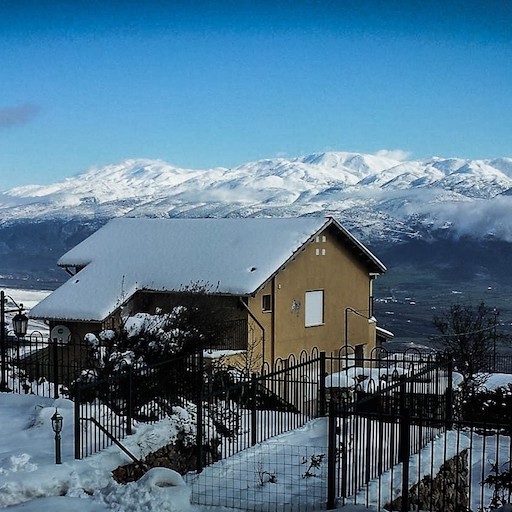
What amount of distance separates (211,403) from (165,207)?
139m

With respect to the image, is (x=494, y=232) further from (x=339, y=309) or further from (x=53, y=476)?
(x=53, y=476)

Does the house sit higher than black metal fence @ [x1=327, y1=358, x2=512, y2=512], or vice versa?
the house

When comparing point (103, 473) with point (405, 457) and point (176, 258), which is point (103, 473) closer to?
point (405, 457)

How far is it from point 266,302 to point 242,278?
1410 millimetres

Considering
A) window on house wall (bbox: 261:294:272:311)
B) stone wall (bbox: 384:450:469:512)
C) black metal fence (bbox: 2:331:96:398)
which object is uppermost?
window on house wall (bbox: 261:294:272:311)

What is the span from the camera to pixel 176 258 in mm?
27453

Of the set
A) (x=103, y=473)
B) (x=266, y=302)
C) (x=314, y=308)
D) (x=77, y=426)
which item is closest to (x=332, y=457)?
(x=103, y=473)

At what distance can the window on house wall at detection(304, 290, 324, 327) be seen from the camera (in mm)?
27906

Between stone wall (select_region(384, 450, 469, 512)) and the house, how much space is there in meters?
12.2

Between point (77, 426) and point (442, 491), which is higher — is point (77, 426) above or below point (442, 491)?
above

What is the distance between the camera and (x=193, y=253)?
27750 mm

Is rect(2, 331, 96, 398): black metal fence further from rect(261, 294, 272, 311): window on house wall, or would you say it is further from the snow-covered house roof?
rect(261, 294, 272, 311): window on house wall

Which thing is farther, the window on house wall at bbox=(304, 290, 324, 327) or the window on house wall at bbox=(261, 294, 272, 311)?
the window on house wall at bbox=(304, 290, 324, 327)

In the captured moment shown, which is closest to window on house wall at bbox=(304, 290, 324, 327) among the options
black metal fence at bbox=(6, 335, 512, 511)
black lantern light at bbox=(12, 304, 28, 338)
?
black metal fence at bbox=(6, 335, 512, 511)
